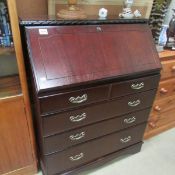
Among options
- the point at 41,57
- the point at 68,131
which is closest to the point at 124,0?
the point at 41,57

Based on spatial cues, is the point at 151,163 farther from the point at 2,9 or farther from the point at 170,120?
the point at 2,9

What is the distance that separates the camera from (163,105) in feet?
5.93

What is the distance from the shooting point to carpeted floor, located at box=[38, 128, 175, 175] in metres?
1.60

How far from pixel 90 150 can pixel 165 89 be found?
0.84 metres

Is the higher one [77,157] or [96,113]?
[96,113]

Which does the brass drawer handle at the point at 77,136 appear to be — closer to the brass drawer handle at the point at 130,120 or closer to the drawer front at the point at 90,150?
the drawer front at the point at 90,150

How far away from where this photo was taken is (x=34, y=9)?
139 centimetres

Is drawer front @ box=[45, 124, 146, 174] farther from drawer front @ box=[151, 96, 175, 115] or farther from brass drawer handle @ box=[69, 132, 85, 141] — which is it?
drawer front @ box=[151, 96, 175, 115]

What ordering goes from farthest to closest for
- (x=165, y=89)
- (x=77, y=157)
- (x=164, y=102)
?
(x=164, y=102) → (x=165, y=89) → (x=77, y=157)

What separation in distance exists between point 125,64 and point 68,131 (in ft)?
1.85

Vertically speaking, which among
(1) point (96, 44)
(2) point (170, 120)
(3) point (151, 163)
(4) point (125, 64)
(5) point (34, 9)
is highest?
(5) point (34, 9)

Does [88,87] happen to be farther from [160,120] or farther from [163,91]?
[160,120]

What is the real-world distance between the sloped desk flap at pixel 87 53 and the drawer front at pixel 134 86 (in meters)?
0.07

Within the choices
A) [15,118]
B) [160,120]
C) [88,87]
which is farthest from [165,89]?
[15,118]
